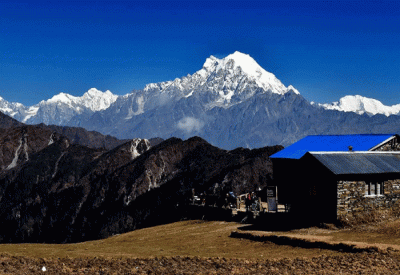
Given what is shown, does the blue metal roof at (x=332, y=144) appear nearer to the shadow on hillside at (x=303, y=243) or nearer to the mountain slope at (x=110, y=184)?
the shadow on hillside at (x=303, y=243)

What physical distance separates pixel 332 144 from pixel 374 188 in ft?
45.4

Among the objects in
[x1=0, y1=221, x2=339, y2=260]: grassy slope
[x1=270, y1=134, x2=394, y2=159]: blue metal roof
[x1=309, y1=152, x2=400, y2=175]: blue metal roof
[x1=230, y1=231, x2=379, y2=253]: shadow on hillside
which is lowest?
[x1=0, y1=221, x2=339, y2=260]: grassy slope

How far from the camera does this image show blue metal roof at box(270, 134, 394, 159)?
45412 mm

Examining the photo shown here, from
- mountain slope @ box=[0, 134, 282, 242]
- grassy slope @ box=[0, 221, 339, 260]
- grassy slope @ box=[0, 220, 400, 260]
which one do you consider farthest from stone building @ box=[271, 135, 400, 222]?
mountain slope @ box=[0, 134, 282, 242]

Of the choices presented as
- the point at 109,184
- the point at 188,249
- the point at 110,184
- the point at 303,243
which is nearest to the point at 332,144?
the point at 303,243

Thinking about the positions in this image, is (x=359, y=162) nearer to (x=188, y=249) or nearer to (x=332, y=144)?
(x=332, y=144)

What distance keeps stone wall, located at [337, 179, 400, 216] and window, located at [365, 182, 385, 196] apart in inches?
9.2

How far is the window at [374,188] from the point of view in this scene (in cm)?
3409

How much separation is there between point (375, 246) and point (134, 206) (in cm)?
9635

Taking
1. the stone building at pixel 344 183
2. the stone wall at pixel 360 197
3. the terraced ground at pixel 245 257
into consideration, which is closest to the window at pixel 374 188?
the stone building at pixel 344 183

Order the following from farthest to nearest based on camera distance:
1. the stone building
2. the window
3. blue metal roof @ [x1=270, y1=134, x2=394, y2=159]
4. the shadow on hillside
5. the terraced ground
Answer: blue metal roof @ [x1=270, y1=134, x2=394, y2=159]
the window
the stone building
the shadow on hillside
the terraced ground

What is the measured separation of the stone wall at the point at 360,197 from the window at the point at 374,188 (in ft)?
0.76

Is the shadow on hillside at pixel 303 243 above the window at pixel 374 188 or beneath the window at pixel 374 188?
beneath

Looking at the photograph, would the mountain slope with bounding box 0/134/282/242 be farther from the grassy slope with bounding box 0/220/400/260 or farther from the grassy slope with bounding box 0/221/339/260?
the grassy slope with bounding box 0/220/400/260
